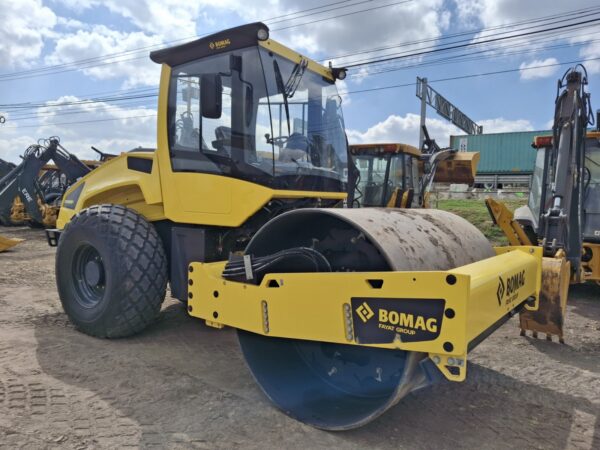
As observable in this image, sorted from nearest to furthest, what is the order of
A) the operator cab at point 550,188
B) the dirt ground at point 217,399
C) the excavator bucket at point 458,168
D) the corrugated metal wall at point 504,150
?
the dirt ground at point 217,399 → the operator cab at point 550,188 → the excavator bucket at point 458,168 → the corrugated metal wall at point 504,150

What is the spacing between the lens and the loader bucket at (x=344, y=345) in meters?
2.72

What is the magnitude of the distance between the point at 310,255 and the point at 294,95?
155 centimetres

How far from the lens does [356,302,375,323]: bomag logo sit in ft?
7.97

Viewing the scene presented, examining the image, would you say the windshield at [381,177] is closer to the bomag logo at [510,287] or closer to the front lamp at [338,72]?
the front lamp at [338,72]

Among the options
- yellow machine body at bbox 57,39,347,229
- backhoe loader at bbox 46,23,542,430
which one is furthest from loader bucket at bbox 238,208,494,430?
yellow machine body at bbox 57,39,347,229

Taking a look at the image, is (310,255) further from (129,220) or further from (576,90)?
(576,90)

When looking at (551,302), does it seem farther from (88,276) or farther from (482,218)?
(482,218)

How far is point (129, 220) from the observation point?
4.13 m

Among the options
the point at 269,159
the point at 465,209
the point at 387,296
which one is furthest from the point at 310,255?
the point at 465,209

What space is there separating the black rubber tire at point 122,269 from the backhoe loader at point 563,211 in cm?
298

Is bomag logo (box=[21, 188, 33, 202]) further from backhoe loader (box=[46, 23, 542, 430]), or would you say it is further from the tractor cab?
backhoe loader (box=[46, 23, 542, 430])

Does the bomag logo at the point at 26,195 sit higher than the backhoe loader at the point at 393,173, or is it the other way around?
the backhoe loader at the point at 393,173

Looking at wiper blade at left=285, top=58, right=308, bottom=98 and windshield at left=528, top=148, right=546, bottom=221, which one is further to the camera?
windshield at left=528, top=148, right=546, bottom=221

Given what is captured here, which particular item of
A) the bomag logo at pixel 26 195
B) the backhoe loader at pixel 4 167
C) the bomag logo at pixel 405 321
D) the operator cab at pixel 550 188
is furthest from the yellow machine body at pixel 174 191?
the backhoe loader at pixel 4 167
